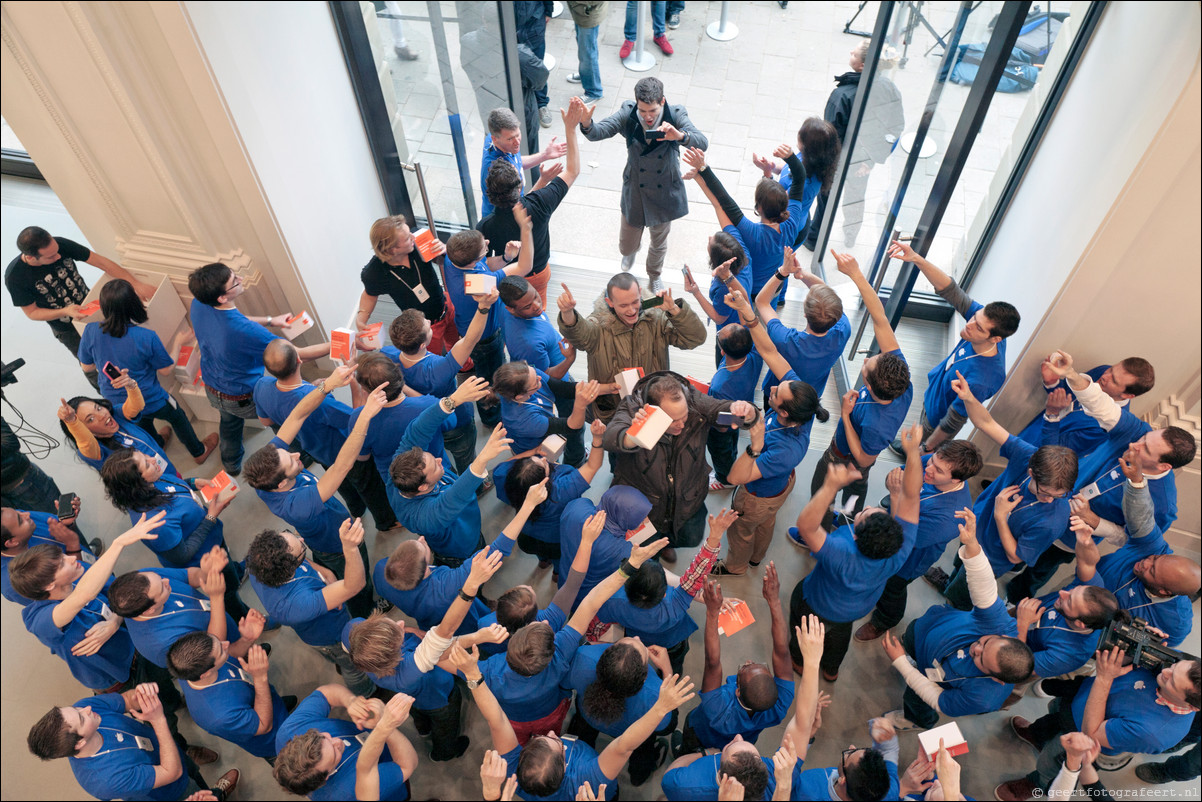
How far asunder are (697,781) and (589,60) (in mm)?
7325

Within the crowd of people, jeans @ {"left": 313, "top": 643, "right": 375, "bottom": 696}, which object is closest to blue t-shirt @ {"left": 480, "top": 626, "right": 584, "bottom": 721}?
the crowd of people

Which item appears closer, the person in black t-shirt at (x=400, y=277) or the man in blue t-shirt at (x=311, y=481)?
the man in blue t-shirt at (x=311, y=481)

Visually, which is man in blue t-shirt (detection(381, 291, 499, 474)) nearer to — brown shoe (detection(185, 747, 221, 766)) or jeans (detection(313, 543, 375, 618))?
jeans (detection(313, 543, 375, 618))

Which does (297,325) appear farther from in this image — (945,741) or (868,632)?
(945,741)

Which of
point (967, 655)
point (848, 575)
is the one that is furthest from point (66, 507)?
point (967, 655)

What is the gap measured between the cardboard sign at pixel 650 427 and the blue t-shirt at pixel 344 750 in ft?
5.98

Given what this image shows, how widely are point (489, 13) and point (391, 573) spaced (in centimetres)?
413

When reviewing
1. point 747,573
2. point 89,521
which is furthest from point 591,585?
point 89,521

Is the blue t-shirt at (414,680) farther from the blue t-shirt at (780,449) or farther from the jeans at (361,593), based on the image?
the blue t-shirt at (780,449)

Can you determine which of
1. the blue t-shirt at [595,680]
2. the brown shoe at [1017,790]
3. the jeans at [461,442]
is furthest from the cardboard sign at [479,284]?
the brown shoe at [1017,790]

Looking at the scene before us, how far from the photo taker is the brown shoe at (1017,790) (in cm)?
393

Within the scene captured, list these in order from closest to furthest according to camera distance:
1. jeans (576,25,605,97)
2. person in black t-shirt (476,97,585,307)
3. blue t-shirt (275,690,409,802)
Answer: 1. blue t-shirt (275,690,409,802)
2. person in black t-shirt (476,97,585,307)
3. jeans (576,25,605,97)

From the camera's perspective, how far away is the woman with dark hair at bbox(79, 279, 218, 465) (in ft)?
14.6

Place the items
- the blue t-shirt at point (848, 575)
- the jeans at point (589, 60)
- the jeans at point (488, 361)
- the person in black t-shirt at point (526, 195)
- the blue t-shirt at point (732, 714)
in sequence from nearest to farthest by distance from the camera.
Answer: the blue t-shirt at point (732, 714) → the blue t-shirt at point (848, 575) → the person in black t-shirt at point (526, 195) → the jeans at point (488, 361) → the jeans at point (589, 60)
